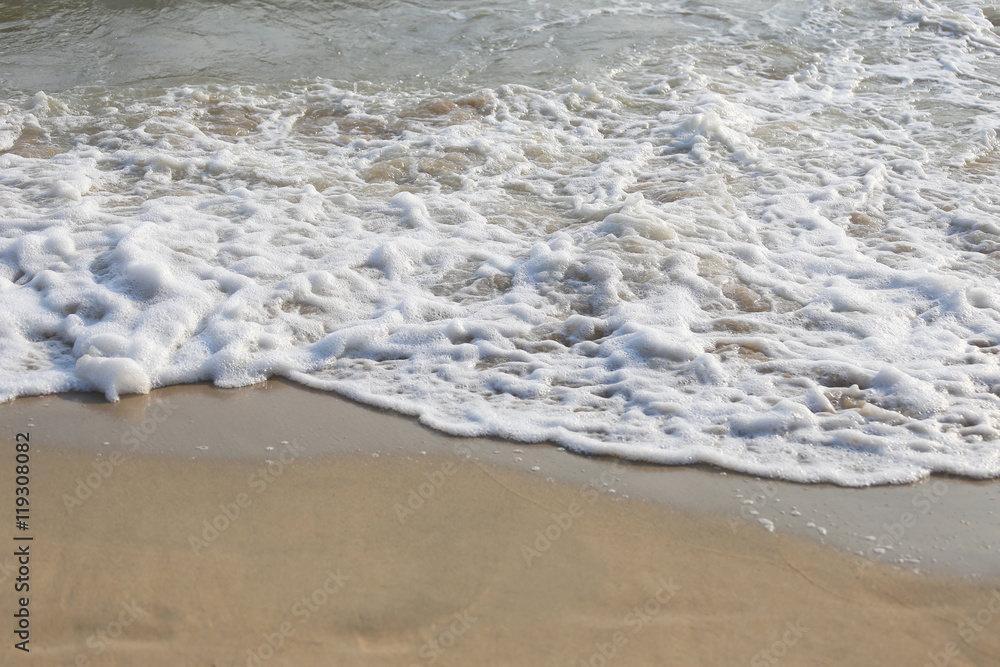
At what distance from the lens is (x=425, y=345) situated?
3891mm

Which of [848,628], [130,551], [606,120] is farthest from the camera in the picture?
[606,120]

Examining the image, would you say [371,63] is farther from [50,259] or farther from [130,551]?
[130,551]

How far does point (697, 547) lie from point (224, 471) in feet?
5.74

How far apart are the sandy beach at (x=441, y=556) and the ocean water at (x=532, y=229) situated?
243mm

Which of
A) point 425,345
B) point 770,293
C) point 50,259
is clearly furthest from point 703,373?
point 50,259

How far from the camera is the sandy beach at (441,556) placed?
7.55 feet

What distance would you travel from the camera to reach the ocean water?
11.5ft

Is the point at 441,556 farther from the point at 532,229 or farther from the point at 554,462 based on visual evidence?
the point at 532,229

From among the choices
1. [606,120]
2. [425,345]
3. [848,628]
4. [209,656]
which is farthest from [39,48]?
[848,628]

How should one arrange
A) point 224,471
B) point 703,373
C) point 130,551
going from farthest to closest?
point 703,373 < point 224,471 < point 130,551

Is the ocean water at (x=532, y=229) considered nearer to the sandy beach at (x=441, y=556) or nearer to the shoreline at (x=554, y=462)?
the shoreline at (x=554, y=462)

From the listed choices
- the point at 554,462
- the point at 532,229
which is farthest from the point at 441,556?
the point at 532,229

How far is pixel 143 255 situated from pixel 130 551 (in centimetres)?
231

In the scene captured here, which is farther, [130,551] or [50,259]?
[50,259]
